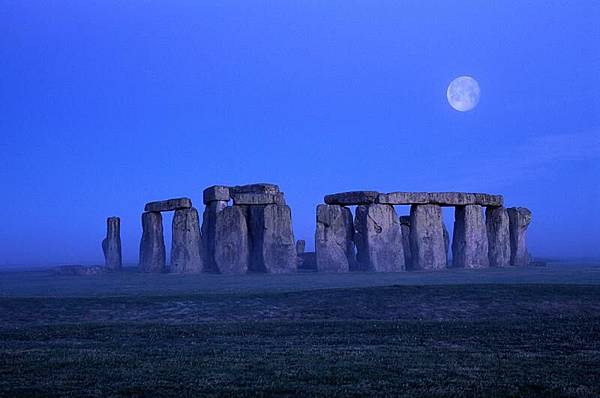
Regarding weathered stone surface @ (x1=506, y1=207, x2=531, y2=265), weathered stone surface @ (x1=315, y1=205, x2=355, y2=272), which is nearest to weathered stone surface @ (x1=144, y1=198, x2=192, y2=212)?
weathered stone surface @ (x1=315, y1=205, x2=355, y2=272)

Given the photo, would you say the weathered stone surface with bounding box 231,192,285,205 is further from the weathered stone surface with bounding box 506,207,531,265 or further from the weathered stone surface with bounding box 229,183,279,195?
the weathered stone surface with bounding box 506,207,531,265

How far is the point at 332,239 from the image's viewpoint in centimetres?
3216

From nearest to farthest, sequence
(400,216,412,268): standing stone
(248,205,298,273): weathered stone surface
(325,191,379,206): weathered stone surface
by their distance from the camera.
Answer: (248,205,298,273): weathered stone surface, (325,191,379,206): weathered stone surface, (400,216,412,268): standing stone

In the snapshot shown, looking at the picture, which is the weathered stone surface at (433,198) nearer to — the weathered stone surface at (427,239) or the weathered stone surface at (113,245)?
the weathered stone surface at (427,239)

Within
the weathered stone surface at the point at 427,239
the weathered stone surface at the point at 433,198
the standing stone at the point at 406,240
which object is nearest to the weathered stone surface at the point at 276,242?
the weathered stone surface at the point at 433,198

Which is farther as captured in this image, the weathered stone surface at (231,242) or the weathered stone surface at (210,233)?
the weathered stone surface at (210,233)

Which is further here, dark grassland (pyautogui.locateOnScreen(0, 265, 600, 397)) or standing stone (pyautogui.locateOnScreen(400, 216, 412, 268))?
standing stone (pyautogui.locateOnScreen(400, 216, 412, 268))

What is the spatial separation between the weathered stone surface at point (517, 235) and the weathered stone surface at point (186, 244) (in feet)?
55.3

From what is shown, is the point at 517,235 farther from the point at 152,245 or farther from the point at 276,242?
the point at 152,245

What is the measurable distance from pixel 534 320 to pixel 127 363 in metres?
8.70

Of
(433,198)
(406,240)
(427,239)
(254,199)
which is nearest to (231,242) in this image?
(254,199)

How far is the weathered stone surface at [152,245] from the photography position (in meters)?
35.4

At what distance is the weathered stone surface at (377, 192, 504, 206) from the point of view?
32.1m

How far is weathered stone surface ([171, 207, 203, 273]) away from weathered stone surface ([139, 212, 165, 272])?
9.75ft
